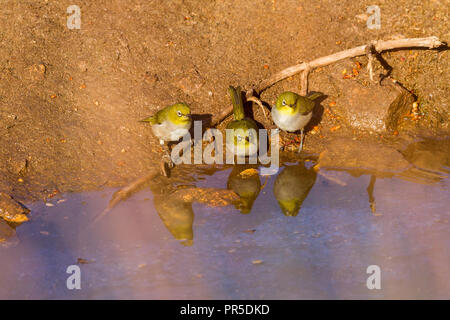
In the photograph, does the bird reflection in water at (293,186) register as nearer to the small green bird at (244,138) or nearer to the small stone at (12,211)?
the small green bird at (244,138)

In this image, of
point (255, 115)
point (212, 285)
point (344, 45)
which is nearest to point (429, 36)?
point (344, 45)

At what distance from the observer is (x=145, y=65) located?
782cm

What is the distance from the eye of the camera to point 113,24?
8.14m

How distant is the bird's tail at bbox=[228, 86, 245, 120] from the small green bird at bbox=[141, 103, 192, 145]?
791 millimetres

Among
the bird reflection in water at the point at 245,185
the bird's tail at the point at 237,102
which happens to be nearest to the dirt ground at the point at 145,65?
the bird's tail at the point at 237,102

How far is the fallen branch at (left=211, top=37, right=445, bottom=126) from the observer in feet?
24.6

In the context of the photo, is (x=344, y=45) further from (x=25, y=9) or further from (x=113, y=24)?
(x=25, y=9)

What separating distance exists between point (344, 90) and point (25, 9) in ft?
16.6

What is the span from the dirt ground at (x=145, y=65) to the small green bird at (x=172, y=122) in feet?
1.25

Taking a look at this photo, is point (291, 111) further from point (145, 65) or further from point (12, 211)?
point (12, 211)

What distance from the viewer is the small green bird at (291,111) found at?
691 cm

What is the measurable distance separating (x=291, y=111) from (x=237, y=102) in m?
0.81

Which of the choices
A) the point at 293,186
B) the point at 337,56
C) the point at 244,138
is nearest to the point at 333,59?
the point at 337,56

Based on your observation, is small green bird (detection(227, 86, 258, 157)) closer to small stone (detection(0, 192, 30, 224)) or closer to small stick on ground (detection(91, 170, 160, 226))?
small stick on ground (detection(91, 170, 160, 226))
